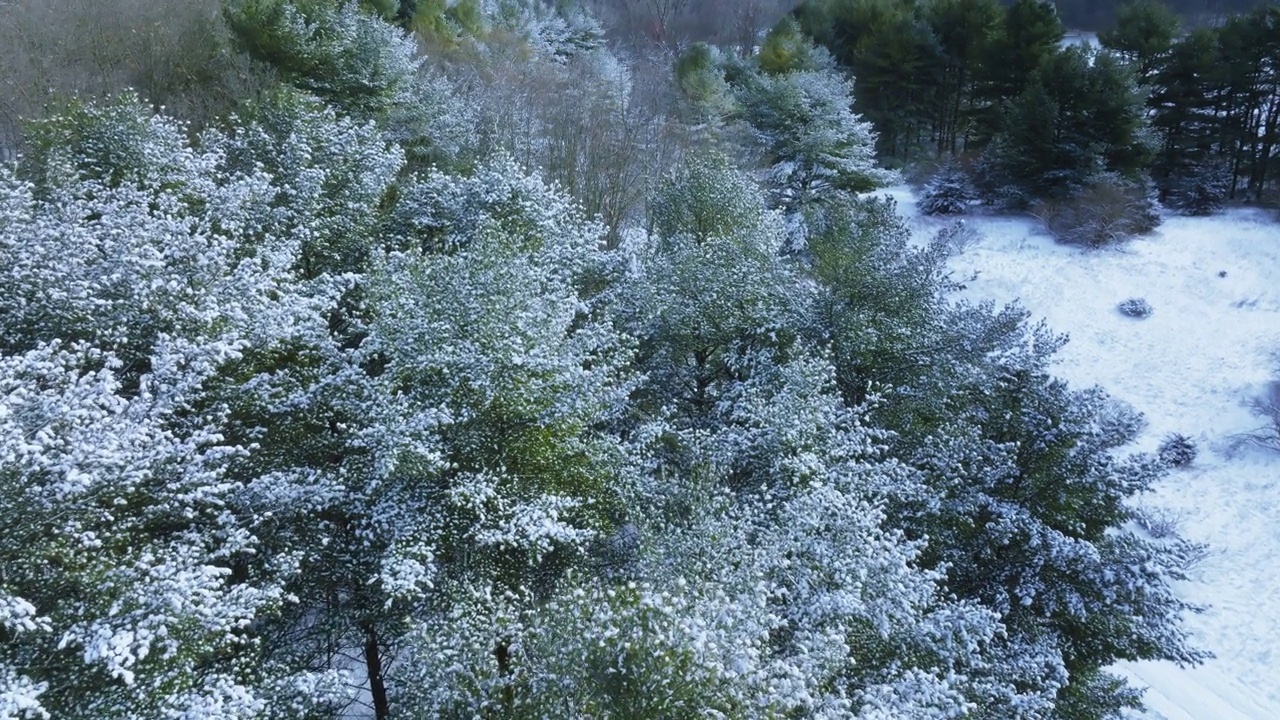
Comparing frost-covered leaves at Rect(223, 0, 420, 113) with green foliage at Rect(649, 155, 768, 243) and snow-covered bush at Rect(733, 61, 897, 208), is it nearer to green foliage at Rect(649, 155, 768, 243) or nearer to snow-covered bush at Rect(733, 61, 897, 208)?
green foliage at Rect(649, 155, 768, 243)

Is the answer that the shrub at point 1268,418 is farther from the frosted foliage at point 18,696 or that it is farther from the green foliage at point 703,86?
the frosted foliage at point 18,696

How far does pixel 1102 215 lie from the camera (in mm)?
29797

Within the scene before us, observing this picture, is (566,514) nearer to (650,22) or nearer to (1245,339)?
(1245,339)

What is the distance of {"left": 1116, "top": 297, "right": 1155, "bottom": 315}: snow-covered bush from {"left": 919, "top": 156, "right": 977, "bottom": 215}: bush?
7967 mm

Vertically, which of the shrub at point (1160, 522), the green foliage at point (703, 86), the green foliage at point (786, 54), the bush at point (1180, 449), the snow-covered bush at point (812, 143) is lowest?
the shrub at point (1160, 522)

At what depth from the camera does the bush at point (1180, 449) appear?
21.1 metres

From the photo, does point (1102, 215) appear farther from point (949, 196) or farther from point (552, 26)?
point (552, 26)

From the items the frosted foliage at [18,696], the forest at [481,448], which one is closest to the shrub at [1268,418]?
the forest at [481,448]

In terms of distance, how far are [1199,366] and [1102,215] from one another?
310 inches

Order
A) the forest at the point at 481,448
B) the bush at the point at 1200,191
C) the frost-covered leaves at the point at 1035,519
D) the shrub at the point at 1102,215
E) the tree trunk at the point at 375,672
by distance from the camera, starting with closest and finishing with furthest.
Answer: the forest at the point at 481,448
the tree trunk at the point at 375,672
the frost-covered leaves at the point at 1035,519
the shrub at the point at 1102,215
the bush at the point at 1200,191

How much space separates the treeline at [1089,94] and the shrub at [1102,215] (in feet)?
1.79

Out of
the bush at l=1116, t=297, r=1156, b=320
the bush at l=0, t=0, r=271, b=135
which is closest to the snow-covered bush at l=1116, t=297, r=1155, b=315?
the bush at l=1116, t=297, r=1156, b=320

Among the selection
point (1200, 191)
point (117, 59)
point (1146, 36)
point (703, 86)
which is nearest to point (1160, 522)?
point (1200, 191)

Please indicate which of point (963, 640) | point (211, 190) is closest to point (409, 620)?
point (963, 640)
